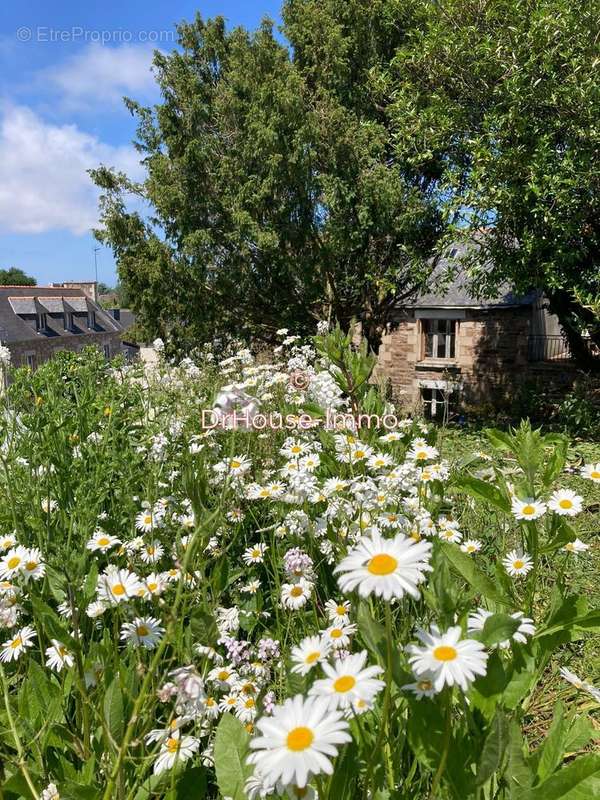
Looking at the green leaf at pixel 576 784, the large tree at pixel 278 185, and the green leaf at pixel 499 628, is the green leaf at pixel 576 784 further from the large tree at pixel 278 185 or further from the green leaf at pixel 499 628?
the large tree at pixel 278 185

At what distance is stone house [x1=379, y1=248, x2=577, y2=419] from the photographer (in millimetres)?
15164

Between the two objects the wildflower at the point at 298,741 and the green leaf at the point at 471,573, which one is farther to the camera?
the green leaf at the point at 471,573

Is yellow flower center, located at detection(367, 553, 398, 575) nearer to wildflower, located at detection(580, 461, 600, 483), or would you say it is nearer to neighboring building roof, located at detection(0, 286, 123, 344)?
wildflower, located at detection(580, 461, 600, 483)

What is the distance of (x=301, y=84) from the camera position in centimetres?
1105

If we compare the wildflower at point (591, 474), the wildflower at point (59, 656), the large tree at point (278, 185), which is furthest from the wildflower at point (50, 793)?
the large tree at point (278, 185)

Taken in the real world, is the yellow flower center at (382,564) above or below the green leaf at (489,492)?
above

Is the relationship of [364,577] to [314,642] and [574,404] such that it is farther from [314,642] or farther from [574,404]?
[574,404]

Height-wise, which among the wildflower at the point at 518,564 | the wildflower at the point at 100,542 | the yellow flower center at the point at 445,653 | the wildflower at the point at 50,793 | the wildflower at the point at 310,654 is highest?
the yellow flower center at the point at 445,653

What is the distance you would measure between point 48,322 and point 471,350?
26.0 metres

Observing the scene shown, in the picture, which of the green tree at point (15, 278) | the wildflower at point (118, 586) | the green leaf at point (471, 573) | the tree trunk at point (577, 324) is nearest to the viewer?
the wildflower at point (118, 586)

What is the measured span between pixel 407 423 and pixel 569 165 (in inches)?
253

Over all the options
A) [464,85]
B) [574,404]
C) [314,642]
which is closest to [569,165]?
[464,85]

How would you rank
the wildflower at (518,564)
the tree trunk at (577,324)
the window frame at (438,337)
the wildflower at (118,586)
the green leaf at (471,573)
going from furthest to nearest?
the window frame at (438,337)
the tree trunk at (577,324)
the wildflower at (518,564)
the green leaf at (471,573)
the wildflower at (118,586)

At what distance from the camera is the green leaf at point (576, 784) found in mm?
1201
